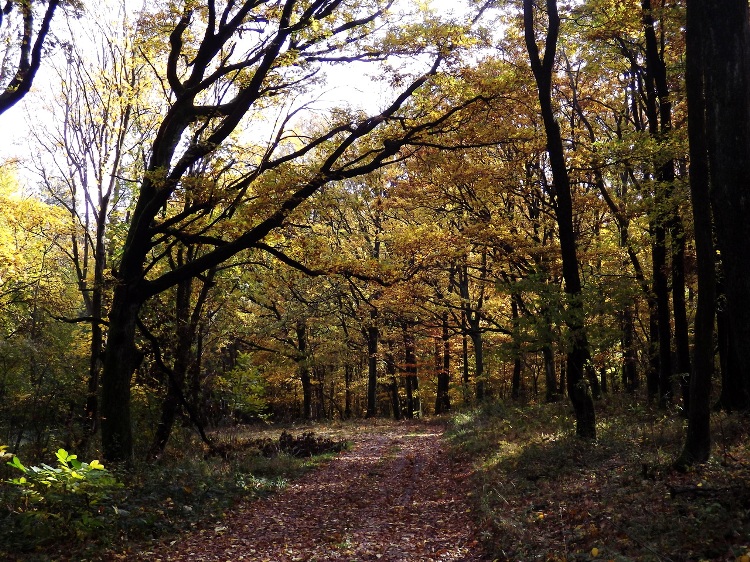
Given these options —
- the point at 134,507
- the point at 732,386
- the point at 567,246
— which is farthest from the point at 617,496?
the point at 134,507

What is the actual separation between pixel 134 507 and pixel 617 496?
6.28 metres

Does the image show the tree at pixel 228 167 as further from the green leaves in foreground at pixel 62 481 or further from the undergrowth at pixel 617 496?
the undergrowth at pixel 617 496

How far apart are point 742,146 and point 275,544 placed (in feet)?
23.9

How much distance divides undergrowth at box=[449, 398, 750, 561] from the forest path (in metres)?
0.55

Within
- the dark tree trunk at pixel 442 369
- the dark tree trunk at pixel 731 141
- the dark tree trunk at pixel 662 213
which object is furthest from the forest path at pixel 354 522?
the dark tree trunk at pixel 442 369

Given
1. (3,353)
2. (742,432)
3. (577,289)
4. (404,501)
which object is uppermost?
(577,289)

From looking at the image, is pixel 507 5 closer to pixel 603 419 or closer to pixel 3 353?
pixel 603 419

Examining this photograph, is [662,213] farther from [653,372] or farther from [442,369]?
[442,369]

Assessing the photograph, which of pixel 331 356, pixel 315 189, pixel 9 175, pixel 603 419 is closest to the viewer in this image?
pixel 315 189

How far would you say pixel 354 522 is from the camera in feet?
27.0

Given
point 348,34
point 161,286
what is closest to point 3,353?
point 161,286

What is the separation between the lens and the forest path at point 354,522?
21.9 ft

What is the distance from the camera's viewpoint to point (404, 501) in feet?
31.4

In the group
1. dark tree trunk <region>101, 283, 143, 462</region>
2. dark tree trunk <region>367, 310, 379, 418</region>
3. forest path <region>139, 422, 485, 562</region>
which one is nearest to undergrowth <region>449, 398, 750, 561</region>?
forest path <region>139, 422, 485, 562</region>
